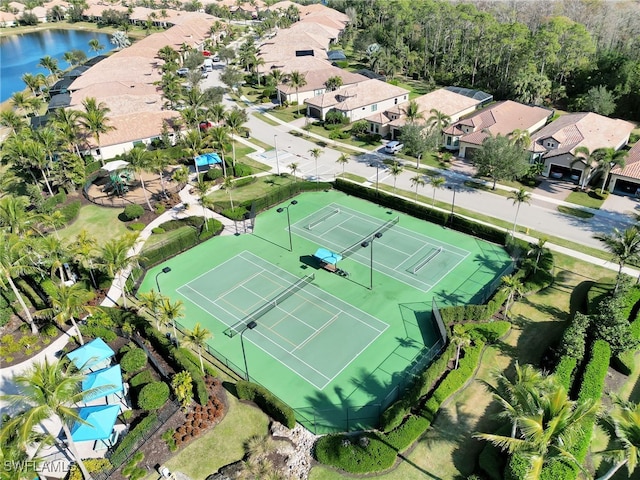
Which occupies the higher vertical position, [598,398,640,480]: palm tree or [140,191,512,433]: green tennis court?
[598,398,640,480]: palm tree

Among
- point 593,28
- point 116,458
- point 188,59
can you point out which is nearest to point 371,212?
point 116,458

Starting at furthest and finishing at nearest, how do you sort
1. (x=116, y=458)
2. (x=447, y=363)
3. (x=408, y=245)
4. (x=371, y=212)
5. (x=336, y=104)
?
(x=336, y=104) → (x=371, y=212) → (x=408, y=245) → (x=447, y=363) → (x=116, y=458)

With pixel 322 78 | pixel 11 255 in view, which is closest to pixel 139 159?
pixel 11 255

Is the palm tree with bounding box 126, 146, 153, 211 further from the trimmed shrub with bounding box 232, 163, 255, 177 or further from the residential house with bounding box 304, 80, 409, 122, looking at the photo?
Result: the residential house with bounding box 304, 80, 409, 122

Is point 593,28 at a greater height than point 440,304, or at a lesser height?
greater

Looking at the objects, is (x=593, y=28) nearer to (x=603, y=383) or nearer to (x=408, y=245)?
(x=408, y=245)

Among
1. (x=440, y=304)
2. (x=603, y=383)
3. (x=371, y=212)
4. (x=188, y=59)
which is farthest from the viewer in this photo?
(x=188, y=59)

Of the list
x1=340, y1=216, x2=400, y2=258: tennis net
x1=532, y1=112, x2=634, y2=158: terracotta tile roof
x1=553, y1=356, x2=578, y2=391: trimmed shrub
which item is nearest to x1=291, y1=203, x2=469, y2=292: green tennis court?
x1=340, y1=216, x2=400, y2=258: tennis net
